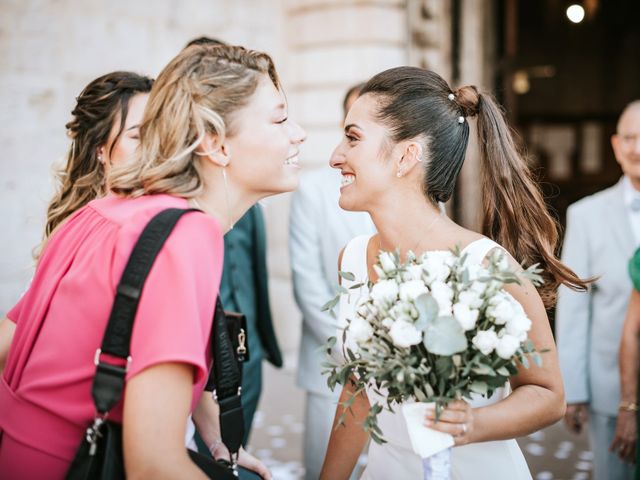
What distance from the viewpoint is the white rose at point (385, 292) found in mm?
1903

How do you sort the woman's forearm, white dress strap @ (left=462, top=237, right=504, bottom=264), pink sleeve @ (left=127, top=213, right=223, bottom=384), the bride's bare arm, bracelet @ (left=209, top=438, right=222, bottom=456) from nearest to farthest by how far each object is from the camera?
1. pink sleeve @ (left=127, top=213, right=223, bottom=384)
2. the woman's forearm
3. white dress strap @ (left=462, top=237, right=504, bottom=264)
4. bracelet @ (left=209, top=438, right=222, bottom=456)
5. the bride's bare arm

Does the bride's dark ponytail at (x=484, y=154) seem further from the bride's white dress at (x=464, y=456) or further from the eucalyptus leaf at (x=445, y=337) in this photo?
the eucalyptus leaf at (x=445, y=337)

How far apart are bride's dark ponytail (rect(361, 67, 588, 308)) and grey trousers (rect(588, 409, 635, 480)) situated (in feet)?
6.05

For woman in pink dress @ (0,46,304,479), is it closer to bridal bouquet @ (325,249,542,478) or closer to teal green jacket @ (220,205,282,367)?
bridal bouquet @ (325,249,542,478)

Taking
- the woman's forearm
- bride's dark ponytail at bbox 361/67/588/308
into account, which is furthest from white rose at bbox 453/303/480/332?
bride's dark ponytail at bbox 361/67/588/308

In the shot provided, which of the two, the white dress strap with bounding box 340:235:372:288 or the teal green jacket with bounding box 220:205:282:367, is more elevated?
the white dress strap with bounding box 340:235:372:288

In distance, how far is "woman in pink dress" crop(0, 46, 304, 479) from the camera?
168 centimetres

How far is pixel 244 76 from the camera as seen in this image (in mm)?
2102

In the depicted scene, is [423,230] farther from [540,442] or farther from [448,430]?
[540,442]

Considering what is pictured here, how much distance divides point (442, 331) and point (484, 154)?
3.46 ft

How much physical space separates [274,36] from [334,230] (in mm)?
4080

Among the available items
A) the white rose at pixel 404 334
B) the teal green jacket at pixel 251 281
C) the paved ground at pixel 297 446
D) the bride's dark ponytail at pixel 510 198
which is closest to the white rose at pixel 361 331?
the white rose at pixel 404 334

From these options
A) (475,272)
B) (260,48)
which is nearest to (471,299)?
(475,272)

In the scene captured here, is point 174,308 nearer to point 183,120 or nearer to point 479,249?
point 183,120
